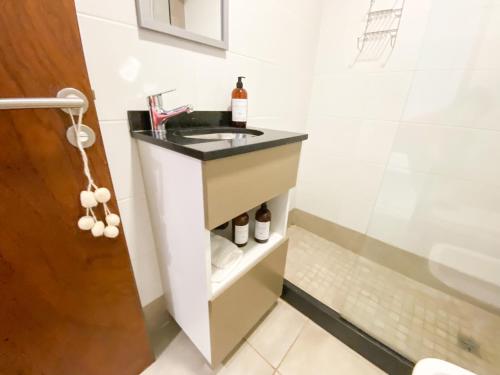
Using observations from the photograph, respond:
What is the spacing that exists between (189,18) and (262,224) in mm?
759

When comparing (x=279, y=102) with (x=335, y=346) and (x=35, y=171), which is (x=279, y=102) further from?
(x=335, y=346)

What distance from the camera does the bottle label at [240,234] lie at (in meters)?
0.79

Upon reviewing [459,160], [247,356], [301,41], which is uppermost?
[301,41]

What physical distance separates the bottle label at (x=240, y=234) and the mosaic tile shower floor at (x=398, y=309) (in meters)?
0.57

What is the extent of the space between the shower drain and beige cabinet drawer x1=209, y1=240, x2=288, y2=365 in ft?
2.71

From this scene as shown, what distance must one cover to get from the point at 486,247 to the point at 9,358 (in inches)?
70.7

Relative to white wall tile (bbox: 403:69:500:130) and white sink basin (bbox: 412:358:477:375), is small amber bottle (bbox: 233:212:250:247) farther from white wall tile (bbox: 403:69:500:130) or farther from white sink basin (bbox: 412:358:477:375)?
white wall tile (bbox: 403:69:500:130)

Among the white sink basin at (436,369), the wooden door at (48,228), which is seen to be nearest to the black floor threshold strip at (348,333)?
the white sink basin at (436,369)

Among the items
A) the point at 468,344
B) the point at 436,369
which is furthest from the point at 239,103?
the point at 468,344

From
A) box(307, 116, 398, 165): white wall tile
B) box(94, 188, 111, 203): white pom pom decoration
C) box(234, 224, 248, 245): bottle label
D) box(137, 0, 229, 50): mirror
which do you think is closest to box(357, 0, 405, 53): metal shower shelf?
box(307, 116, 398, 165): white wall tile

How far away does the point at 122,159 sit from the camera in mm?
640

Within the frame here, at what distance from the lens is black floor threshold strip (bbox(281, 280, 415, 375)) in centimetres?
80

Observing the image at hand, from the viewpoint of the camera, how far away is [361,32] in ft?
3.61

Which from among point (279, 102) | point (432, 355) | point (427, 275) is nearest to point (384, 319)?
point (432, 355)
